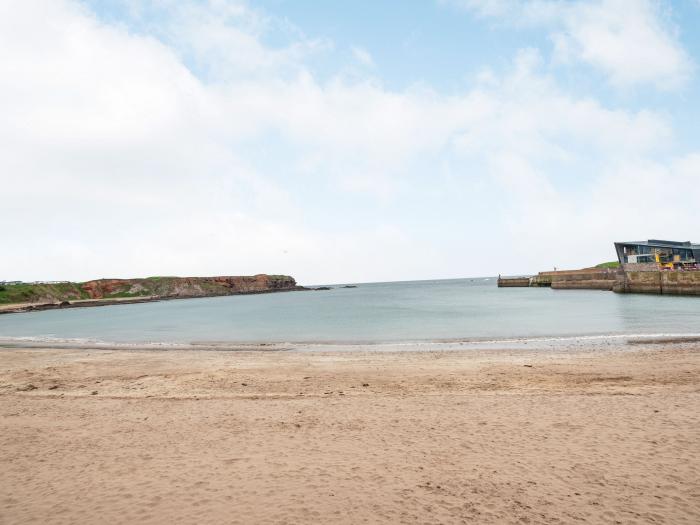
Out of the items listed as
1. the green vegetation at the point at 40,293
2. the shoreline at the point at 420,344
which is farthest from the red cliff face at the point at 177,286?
the shoreline at the point at 420,344

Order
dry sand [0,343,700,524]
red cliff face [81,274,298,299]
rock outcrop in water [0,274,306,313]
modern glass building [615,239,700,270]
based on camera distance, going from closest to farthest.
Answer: dry sand [0,343,700,524]
modern glass building [615,239,700,270]
rock outcrop in water [0,274,306,313]
red cliff face [81,274,298,299]

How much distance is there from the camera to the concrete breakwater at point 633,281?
2226 inches

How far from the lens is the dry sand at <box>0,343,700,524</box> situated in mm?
5367

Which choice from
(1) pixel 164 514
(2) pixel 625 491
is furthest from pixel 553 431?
(1) pixel 164 514

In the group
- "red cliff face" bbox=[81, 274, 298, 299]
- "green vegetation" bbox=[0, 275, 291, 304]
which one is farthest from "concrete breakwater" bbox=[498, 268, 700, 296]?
"green vegetation" bbox=[0, 275, 291, 304]

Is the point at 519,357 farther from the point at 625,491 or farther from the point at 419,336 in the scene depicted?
the point at 625,491

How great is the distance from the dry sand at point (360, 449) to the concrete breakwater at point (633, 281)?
55.7 meters

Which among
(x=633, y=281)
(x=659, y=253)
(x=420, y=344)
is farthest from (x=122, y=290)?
(x=659, y=253)

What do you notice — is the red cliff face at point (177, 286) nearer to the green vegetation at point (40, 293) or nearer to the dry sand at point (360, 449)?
the green vegetation at point (40, 293)

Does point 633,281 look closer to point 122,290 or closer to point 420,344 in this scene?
point 420,344

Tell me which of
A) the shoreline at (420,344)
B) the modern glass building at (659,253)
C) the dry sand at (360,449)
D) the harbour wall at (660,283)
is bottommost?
the shoreline at (420,344)

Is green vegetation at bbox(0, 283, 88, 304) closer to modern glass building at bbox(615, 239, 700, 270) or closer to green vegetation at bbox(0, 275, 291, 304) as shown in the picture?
green vegetation at bbox(0, 275, 291, 304)

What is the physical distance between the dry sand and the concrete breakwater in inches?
2194

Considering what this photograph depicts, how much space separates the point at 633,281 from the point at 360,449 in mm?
76017
